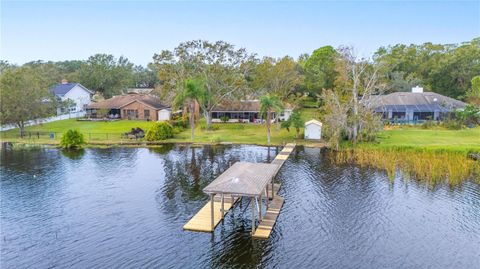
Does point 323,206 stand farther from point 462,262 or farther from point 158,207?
point 158,207

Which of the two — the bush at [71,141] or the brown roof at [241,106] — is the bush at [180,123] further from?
the bush at [71,141]

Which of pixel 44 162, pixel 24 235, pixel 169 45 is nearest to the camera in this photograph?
pixel 24 235

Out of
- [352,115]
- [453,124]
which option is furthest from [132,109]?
[453,124]

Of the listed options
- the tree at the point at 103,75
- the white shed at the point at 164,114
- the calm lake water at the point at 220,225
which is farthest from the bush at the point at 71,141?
the tree at the point at 103,75

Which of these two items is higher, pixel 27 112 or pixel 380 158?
pixel 27 112

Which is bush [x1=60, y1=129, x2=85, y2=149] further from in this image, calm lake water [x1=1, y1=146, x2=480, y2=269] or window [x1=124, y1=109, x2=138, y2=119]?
window [x1=124, y1=109, x2=138, y2=119]

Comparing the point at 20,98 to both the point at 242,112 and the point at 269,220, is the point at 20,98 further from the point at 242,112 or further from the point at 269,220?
the point at 269,220

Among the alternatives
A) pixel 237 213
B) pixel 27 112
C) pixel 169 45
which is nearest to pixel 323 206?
pixel 237 213

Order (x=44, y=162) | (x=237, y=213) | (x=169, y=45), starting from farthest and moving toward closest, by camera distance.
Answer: (x=169, y=45)
(x=44, y=162)
(x=237, y=213)
